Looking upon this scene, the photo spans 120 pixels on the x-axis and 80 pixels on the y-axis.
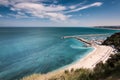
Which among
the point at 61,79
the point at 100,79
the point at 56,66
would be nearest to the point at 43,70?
the point at 56,66

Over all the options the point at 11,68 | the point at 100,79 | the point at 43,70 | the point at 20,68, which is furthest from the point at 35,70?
the point at 100,79

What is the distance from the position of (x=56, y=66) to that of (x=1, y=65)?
1169 centimetres

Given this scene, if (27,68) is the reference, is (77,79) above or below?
above

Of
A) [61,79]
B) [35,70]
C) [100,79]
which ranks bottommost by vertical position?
[35,70]

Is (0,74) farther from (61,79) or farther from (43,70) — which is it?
(61,79)

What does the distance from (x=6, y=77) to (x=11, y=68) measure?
5027 millimetres

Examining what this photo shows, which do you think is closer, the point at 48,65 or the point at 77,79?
the point at 77,79

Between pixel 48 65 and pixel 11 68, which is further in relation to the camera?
pixel 48 65

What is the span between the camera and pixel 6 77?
2252cm

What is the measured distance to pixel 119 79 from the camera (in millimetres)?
8508

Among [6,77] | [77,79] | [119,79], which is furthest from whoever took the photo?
[6,77]

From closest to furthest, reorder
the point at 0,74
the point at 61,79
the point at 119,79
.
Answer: the point at 119,79 → the point at 61,79 → the point at 0,74

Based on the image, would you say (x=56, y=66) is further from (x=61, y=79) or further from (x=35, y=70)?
(x=61, y=79)

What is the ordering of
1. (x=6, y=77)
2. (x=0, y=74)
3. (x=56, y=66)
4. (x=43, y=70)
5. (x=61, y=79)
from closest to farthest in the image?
1. (x=61, y=79)
2. (x=6, y=77)
3. (x=0, y=74)
4. (x=43, y=70)
5. (x=56, y=66)
